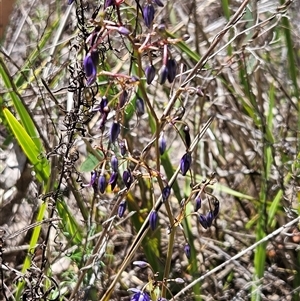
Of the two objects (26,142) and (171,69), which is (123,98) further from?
(26,142)

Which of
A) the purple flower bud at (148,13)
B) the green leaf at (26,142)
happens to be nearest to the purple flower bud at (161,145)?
the purple flower bud at (148,13)

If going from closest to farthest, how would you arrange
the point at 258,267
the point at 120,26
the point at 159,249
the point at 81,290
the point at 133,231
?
the point at 120,26 → the point at 81,290 → the point at 258,267 → the point at 159,249 → the point at 133,231

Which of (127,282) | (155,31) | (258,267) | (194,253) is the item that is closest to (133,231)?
(127,282)

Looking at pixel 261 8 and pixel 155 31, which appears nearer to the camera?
pixel 155 31

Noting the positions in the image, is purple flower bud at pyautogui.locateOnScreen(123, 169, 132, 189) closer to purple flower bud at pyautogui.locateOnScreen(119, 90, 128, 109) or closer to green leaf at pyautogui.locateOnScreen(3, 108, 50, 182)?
purple flower bud at pyautogui.locateOnScreen(119, 90, 128, 109)

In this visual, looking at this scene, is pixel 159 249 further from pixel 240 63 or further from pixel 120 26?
pixel 120 26

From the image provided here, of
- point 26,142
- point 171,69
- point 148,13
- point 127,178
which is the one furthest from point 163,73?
point 26,142

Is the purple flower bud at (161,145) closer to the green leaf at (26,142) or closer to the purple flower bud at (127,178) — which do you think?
the purple flower bud at (127,178)

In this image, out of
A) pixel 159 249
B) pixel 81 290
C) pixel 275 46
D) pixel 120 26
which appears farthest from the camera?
pixel 275 46

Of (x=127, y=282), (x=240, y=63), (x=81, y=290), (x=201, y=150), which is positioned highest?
(x=240, y=63)

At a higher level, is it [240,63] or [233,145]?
[240,63]
